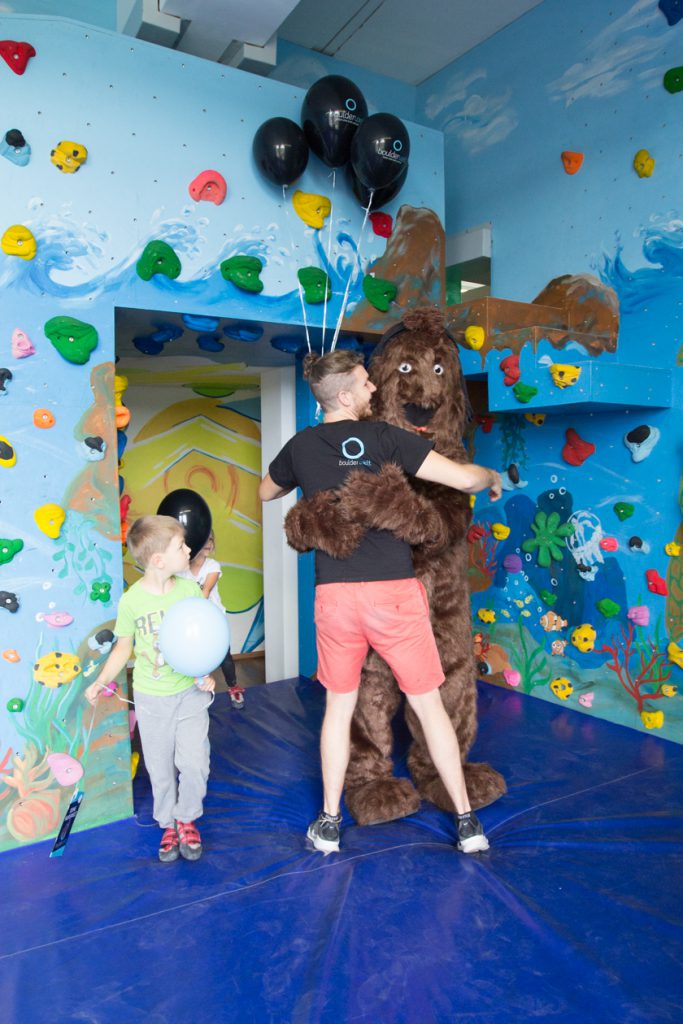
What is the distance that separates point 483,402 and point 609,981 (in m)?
3.16

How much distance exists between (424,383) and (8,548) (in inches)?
63.5

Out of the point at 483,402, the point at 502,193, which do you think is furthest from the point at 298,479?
the point at 502,193

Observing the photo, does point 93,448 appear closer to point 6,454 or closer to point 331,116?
point 6,454

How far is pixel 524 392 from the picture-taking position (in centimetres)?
350

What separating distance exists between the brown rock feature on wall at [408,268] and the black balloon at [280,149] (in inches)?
25.9

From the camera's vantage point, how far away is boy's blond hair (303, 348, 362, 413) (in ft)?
8.11

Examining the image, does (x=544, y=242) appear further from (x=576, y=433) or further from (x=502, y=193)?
(x=576, y=433)

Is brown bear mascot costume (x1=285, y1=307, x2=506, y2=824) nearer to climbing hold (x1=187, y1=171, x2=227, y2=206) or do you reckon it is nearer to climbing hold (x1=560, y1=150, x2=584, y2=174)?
climbing hold (x1=187, y1=171, x2=227, y2=206)

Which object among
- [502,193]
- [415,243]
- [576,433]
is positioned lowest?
[576,433]

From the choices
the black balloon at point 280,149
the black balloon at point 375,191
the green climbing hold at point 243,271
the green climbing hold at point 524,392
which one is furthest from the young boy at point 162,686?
the black balloon at point 375,191

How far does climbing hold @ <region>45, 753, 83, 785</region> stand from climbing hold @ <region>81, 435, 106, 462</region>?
106 cm

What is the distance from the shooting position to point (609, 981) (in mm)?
1868

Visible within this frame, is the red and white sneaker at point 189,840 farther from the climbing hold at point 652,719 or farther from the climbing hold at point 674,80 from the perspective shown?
the climbing hold at point 674,80

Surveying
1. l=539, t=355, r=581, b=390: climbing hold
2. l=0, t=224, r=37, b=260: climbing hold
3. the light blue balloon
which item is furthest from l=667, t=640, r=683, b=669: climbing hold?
l=0, t=224, r=37, b=260: climbing hold
